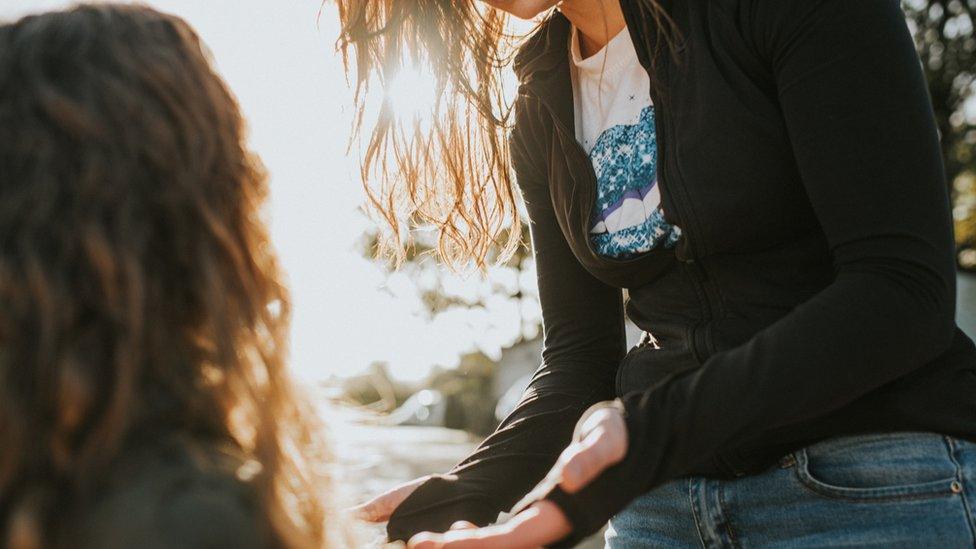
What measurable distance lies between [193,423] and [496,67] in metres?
1.51

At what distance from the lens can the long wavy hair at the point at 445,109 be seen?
263 cm

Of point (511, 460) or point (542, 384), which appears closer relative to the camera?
point (511, 460)

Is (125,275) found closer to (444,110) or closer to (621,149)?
(621,149)

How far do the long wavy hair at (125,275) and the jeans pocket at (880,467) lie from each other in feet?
3.06

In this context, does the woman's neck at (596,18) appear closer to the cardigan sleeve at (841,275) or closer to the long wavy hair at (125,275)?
the cardigan sleeve at (841,275)

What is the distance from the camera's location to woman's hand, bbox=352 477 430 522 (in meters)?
1.95

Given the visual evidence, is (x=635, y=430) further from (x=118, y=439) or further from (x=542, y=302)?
(x=542, y=302)

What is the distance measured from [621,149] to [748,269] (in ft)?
1.50

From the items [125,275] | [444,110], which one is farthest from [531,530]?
[444,110]

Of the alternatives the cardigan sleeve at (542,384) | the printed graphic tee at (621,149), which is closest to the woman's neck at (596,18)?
the printed graphic tee at (621,149)

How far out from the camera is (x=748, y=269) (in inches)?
74.3

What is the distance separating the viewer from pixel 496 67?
8.73 feet

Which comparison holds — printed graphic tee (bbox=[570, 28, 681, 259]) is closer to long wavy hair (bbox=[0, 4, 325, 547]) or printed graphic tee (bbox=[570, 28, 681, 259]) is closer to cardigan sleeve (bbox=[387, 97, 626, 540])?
cardigan sleeve (bbox=[387, 97, 626, 540])

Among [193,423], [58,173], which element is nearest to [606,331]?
[193,423]
